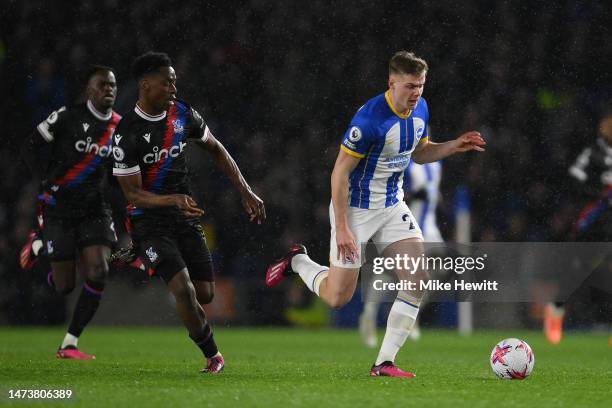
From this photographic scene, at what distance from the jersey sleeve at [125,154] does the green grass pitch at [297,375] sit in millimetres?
1118

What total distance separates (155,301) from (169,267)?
6.47 m

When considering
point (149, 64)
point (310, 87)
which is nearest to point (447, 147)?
point (149, 64)

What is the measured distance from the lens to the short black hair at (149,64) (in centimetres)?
598

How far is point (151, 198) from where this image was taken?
232 inches

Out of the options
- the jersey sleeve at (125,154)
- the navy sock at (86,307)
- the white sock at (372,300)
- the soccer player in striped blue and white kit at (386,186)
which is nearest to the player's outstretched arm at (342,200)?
the soccer player in striped blue and white kit at (386,186)

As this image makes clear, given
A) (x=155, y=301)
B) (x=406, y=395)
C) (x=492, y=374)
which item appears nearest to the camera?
(x=406, y=395)

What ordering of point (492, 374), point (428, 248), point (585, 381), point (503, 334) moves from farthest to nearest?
point (503, 334), point (428, 248), point (492, 374), point (585, 381)

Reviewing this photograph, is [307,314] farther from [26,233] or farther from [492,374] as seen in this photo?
[492,374]

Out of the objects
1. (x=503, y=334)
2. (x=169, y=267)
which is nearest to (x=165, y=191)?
(x=169, y=267)

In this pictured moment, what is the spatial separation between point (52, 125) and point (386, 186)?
274 cm

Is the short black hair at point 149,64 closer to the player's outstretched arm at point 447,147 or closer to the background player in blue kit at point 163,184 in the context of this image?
the background player in blue kit at point 163,184

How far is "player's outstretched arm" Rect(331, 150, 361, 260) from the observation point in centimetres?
567

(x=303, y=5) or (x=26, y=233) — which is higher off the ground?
(x=303, y=5)

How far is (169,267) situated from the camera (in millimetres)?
5895
